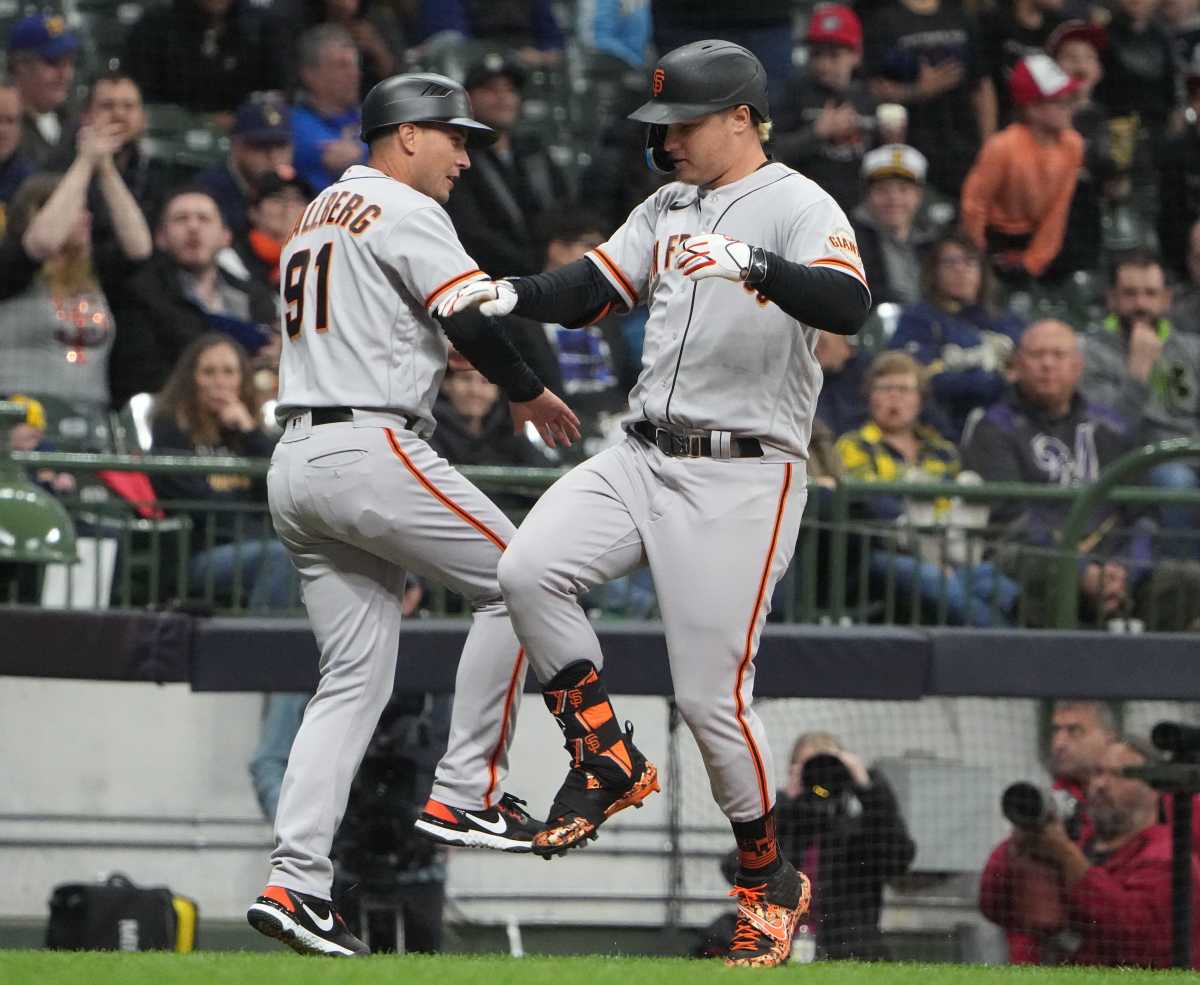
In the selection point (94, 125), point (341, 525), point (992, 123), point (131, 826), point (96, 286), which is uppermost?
point (992, 123)

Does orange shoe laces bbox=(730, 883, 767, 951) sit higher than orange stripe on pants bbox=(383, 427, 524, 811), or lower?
lower

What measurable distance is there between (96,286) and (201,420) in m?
1.05

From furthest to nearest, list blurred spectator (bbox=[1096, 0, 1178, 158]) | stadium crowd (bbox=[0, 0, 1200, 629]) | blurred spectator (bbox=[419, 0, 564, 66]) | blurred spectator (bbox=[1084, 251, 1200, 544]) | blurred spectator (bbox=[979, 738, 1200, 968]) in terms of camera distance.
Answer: blurred spectator (bbox=[1096, 0, 1178, 158]), blurred spectator (bbox=[419, 0, 564, 66]), blurred spectator (bbox=[1084, 251, 1200, 544]), stadium crowd (bbox=[0, 0, 1200, 629]), blurred spectator (bbox=[979, 738, 1200, 968])

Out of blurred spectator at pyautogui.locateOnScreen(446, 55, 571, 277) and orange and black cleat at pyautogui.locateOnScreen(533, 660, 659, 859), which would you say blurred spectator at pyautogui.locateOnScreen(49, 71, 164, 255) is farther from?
orange and black cleat at pyautogui.locateOnScreen(533, 660, 659, 859)

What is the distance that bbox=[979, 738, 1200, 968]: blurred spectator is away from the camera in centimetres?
620

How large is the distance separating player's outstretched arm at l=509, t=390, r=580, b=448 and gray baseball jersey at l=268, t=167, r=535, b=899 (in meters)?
0.20

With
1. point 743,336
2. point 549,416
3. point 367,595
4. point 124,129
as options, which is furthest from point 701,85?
point 124,129

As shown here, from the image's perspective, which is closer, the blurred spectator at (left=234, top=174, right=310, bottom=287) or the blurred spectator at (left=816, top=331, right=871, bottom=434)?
the blurred spectator at (left=816, top=331, right=871, bottom=434)

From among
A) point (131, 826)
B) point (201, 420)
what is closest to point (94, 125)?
point (201, 420)

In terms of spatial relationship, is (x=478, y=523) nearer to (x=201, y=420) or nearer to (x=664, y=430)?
(x=664, y=430)

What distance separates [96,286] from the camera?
7.79 m

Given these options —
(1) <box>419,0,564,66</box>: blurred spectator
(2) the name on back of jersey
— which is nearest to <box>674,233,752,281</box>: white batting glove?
(2) the name on back of jersey

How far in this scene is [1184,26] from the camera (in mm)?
11344

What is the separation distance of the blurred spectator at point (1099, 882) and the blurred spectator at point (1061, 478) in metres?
0.51
